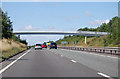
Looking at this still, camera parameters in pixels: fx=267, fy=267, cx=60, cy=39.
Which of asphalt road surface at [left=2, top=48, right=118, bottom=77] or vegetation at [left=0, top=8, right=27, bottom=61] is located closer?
asphalt road surface at [left=2, top=48, right=118, bottom=77]

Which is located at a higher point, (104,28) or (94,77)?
(104,28)

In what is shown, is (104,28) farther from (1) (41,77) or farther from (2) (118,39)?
(1) (41,77)

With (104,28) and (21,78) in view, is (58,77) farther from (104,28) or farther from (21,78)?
(104,28)

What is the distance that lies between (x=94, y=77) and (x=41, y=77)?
7.67 ft

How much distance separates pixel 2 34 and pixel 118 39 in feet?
147

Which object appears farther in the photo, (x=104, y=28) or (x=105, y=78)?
(x=104, y=28)

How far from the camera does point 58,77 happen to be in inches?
463

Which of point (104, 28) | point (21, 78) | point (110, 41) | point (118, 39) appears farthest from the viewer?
point (104, 28)

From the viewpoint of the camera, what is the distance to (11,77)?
11.8 meters

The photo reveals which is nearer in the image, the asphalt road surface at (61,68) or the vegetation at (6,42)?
the asphalt road surface at (61,68)

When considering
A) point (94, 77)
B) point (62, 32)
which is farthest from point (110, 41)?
point (94, 77)

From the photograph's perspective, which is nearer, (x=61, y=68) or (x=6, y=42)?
(x=61, y=68)

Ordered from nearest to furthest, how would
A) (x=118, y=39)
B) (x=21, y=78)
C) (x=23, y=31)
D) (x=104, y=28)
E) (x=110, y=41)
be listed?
(x=21, y=78)
(x=118, y=39)
(x=110, y=41)
(x=23, y=31)
(x=104, y=28)

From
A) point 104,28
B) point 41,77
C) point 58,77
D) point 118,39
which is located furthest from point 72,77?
point 104,28
